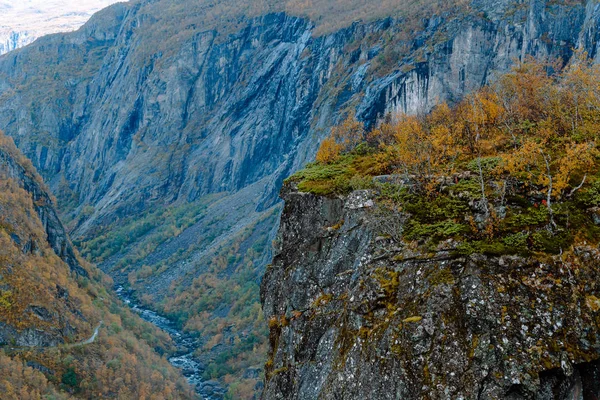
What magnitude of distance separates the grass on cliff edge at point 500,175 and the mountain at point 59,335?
7021 centimetres

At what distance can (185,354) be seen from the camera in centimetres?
11231

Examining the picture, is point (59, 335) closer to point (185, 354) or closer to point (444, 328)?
point (185, 354)

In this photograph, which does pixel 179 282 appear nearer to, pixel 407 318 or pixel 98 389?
pixel 98 389

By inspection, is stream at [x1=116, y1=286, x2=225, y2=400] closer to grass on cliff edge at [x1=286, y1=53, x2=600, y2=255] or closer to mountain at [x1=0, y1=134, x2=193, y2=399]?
mountain at [x1=0, y1=134, x2=193, y2=399]

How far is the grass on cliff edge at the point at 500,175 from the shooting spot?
16.7 m

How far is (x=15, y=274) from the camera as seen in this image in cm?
9056

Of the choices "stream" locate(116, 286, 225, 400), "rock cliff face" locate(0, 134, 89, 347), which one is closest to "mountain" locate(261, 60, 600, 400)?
"stream" locate(116, 286, 225, 400)

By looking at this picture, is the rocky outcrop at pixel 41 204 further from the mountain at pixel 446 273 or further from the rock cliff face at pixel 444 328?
the rock cliff face at pixel 444 328

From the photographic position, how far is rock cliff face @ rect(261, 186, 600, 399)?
45.7 ft

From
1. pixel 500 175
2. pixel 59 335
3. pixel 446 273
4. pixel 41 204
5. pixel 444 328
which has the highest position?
pixel 500 175

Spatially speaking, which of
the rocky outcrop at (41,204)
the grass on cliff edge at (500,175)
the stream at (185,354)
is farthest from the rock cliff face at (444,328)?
the rocky outcrop at (41,204)

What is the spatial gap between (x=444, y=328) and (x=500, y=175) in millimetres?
7835

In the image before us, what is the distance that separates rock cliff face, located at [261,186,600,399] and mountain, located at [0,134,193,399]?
227ft

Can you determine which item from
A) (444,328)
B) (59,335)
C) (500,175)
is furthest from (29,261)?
(444,328)
